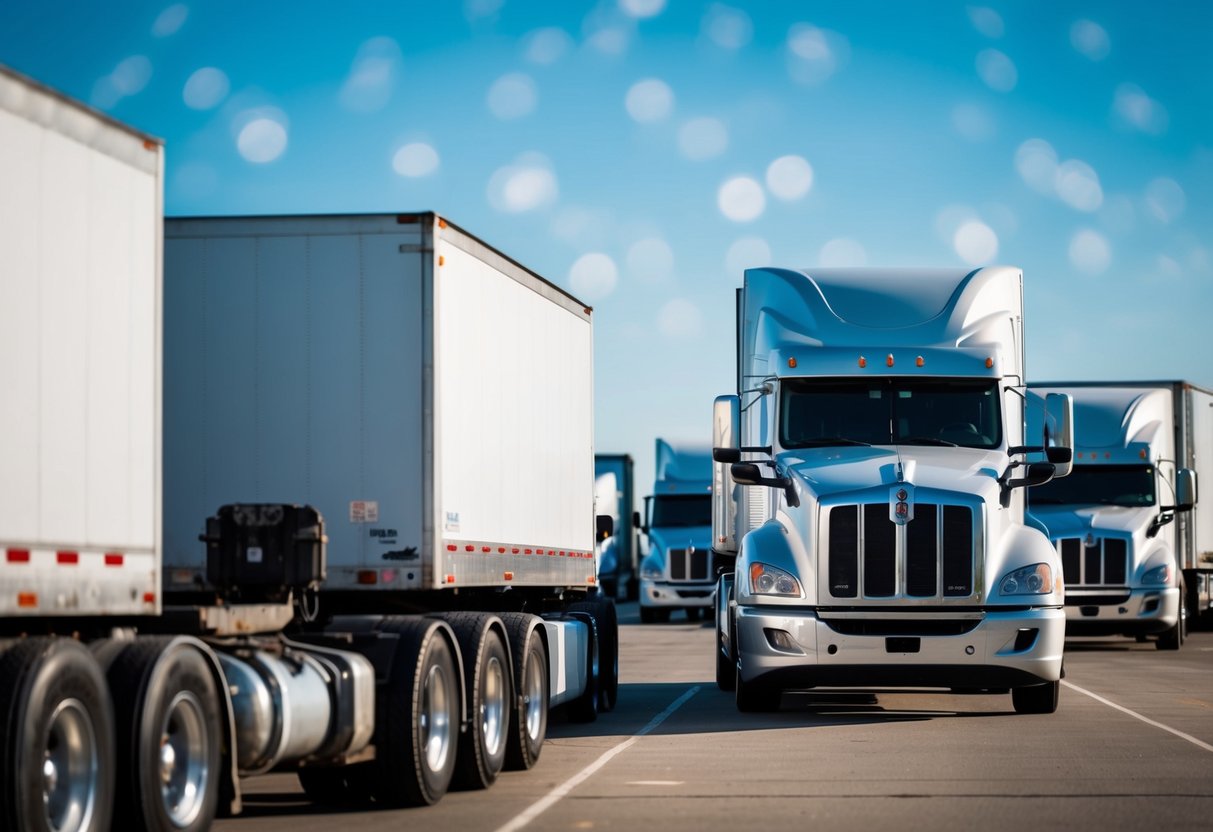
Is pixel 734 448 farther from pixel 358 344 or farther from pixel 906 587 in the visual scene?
pixel 358 344

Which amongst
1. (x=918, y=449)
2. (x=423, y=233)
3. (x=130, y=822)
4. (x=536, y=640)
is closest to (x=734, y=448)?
(x=918, y=449)

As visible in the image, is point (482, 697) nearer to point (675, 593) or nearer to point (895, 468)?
point (895, 468)

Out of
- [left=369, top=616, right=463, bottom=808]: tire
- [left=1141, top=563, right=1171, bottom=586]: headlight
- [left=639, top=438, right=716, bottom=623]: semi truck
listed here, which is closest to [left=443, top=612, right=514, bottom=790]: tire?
[left=369, top=616, right=463, bottom=808]: tire

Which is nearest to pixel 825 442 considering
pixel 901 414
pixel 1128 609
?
pixel 901 414

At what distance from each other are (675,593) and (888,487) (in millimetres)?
25283

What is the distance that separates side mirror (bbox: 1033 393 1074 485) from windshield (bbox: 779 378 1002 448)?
1.63 ft

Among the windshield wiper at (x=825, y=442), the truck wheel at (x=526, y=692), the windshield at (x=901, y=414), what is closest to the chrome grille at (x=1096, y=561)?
the windshield at (x=901, y=414)

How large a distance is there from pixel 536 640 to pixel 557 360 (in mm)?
3775

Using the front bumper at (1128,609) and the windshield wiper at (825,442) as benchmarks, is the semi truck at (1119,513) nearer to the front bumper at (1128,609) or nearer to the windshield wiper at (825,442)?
the front bumper at (1128,609)

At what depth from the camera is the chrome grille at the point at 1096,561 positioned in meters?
29.9

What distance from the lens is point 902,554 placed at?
57.6 ft

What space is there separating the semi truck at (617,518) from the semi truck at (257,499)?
105ft

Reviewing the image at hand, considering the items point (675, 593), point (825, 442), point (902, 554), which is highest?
point (825, 442)

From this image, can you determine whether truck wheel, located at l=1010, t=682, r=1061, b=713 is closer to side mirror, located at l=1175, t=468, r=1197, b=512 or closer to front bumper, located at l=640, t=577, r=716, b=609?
side mirror, located at l=1175, t=468, r=1197, b=512
